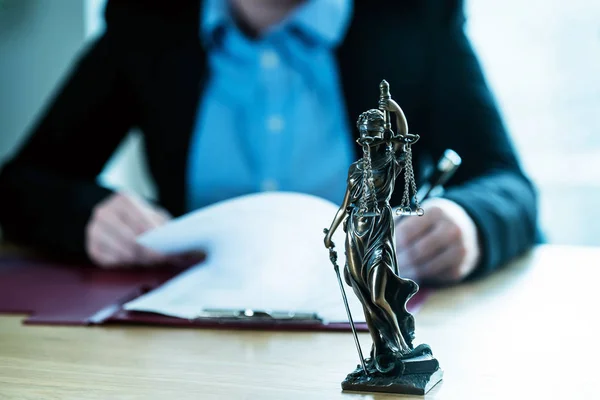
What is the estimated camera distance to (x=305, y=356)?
620 mm

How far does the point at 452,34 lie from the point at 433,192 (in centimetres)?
44

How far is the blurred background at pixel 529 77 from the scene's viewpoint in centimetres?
216

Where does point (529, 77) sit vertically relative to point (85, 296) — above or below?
above

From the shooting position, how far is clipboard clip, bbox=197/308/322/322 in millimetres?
717

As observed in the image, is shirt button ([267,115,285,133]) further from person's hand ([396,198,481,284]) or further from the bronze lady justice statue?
the bronze lady justice statue

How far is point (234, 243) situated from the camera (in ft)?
2.83

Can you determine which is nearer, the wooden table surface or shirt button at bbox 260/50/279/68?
the wooden table surface

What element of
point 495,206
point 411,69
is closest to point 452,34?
point 411,69

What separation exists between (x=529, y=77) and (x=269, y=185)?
1.14 metres

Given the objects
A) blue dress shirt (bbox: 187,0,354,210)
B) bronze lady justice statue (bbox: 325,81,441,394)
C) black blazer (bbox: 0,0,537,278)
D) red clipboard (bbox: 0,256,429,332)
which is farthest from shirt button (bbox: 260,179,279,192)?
bronze lady justice statue (bbox: 325,81,441,394)

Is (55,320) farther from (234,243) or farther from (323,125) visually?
(323,125)

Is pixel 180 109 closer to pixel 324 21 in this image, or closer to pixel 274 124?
pixel 274 124

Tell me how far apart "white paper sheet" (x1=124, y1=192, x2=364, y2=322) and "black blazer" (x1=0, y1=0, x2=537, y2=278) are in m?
0.21

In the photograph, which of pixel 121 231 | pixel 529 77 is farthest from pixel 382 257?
pixel 529 77
